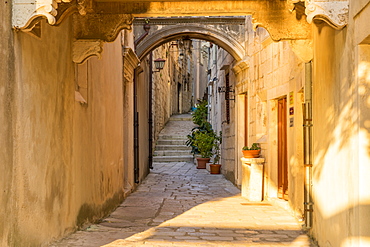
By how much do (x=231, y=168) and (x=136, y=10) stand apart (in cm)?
848

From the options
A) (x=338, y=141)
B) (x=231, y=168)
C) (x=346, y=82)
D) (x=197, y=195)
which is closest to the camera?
(x=346, y=82)

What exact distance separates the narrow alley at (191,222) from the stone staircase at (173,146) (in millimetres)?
7671

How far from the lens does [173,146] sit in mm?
21594

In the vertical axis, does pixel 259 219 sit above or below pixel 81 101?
below

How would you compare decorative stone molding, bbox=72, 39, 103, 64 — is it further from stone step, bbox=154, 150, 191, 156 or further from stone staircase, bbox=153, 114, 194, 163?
stone step, bbox=154, 150, 191, 156

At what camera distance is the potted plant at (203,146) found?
1794 cm

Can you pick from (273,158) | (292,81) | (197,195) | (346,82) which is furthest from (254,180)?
(346,82)

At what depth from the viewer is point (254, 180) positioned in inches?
374

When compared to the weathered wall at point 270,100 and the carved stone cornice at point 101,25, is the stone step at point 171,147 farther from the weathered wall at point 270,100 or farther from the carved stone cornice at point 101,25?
the carved stone cornice at point 101,25

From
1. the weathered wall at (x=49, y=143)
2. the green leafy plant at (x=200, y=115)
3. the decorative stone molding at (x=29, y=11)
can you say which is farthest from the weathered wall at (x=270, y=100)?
the green leafy plant at (x=200, y=115)

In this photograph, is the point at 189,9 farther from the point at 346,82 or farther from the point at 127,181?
the point at 127,181

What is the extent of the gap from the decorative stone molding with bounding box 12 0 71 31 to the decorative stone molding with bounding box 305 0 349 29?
2.13 metres

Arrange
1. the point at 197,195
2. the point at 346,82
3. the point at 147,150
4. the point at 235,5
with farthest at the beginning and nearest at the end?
the point at 147,150 < the point at 197,195 < the point at 235,5 < the point at 346,82

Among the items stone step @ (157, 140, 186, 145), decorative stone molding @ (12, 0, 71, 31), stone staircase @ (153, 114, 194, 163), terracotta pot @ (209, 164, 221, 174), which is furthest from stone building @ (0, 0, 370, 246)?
stone step @ (157, 140, 186, 145)
